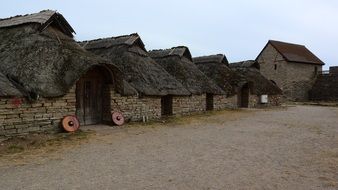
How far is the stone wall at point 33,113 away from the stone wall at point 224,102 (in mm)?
14265

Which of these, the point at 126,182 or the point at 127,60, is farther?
the point at 127,60

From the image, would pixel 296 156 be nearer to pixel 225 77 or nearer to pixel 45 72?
pixel 45 72

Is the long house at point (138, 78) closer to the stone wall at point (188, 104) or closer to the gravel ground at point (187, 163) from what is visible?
the stone wall at point (188, 104)

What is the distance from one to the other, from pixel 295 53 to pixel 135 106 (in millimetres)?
32606

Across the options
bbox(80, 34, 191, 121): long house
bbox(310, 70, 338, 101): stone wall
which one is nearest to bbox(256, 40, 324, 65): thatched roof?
bbox(310, 70, 338, 101): stone wall

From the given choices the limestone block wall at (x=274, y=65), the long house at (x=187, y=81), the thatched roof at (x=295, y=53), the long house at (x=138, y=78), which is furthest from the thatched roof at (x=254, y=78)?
the long house at (x=138, y=78)

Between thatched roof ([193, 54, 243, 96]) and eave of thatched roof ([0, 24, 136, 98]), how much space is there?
14110mm

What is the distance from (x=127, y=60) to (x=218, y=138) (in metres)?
8.71

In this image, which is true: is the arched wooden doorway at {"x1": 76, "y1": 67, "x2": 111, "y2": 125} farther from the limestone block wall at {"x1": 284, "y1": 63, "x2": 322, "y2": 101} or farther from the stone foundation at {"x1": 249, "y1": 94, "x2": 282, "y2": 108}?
the limestone block wall at {"x1": 284, "y1": 63, "x2": 322, "y2": 101}

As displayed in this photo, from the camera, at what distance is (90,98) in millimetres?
16984

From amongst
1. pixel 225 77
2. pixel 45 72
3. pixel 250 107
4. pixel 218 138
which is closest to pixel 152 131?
pixel 218 138

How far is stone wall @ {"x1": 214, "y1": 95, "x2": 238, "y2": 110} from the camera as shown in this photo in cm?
2707

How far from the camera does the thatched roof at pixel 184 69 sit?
24417mm

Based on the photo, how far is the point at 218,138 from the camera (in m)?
13.7
